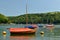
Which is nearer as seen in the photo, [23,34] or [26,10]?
[23,34]

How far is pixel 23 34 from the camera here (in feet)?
193

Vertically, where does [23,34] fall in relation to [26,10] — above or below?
below

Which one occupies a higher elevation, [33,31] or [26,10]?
[26,10]

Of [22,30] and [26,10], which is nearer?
[22,30]

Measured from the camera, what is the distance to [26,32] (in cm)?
5903

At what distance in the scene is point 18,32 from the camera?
2292 inches

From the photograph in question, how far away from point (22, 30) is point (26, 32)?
1268 millimetres

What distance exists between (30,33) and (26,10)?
24.4 ft

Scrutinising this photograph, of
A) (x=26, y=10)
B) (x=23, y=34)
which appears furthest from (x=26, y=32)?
(x=26, y=10)

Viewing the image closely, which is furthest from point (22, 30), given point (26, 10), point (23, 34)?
point (26, 10)

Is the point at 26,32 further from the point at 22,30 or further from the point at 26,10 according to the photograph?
the point at 26,10

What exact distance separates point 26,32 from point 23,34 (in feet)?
3.43

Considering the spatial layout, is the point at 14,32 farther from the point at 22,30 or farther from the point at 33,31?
the point at 33,31

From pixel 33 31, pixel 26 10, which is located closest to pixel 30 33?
pixel 33 31
